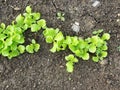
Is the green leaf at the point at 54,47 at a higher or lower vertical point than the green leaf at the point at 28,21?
lower

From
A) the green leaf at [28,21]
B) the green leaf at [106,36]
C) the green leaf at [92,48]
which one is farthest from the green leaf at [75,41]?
the green leaf at [28,21]

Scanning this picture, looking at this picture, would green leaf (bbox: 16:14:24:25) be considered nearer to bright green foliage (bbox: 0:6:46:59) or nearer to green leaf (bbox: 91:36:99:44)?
bright green foliage (bbox: 0:6:46:59)

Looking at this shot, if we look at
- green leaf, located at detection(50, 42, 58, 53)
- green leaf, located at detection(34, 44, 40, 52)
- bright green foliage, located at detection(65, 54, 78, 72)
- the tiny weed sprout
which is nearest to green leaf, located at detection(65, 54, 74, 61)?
bright green foliage, located at detection(65, 54, 78, 72)

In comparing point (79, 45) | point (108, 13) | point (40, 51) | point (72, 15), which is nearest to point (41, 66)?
point (40, 51)

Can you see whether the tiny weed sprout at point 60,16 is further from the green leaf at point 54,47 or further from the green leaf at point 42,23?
the green leaf at point 54,47

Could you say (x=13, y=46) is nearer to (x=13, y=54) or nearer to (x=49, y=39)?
(x=13, y=54)

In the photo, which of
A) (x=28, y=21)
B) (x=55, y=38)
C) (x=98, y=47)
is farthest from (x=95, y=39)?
(x=28, y=21)

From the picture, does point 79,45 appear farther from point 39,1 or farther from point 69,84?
point 39,1
